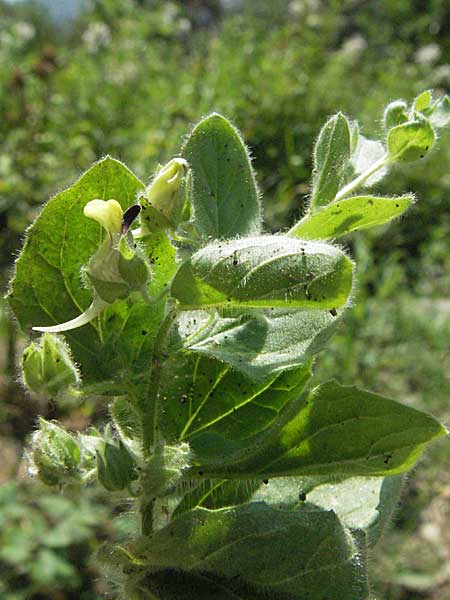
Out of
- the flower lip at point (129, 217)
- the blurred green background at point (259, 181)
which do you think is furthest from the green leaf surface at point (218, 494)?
the blurred green background at point (259, 181)

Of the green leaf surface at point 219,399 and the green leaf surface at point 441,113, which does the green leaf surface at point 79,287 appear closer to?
the green leaf surface at point 219,399

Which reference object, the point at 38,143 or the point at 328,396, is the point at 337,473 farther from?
the point at 38,143

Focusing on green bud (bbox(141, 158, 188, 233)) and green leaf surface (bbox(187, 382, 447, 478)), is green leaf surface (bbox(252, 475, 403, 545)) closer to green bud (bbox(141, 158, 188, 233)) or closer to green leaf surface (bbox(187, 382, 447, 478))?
green leaf surface (bbox(187, 382, 447, 478))

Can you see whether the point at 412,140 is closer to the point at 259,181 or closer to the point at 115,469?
the point at 115,469

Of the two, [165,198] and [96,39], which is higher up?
[96,39]

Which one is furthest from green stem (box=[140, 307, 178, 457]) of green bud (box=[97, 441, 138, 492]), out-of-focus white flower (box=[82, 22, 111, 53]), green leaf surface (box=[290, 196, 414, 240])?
out-of-focus white flower (box=[82, 22, 111, 53])

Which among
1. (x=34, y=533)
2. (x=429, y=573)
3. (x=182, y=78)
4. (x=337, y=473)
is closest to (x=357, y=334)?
(x=429, y=573)

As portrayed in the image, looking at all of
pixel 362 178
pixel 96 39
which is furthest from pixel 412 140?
pixel 96 39

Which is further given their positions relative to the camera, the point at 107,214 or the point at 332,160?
the point at 332,160
